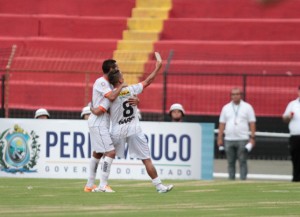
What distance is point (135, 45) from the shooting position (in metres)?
30.6

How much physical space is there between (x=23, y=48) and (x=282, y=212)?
62.0 feet

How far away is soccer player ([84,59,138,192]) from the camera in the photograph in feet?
52.3

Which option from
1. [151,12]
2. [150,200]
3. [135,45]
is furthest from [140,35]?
[150,200]

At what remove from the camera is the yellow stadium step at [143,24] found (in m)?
31.3

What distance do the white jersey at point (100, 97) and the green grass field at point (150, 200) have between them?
0.99 m

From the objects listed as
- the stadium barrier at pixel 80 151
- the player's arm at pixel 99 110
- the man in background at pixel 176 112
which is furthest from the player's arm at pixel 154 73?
the man in background at pixel 176 112

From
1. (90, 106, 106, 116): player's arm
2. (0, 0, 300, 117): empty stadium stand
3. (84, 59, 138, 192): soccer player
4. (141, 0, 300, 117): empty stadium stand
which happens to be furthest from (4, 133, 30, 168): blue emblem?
(90, 106, 106, 116): player's arm

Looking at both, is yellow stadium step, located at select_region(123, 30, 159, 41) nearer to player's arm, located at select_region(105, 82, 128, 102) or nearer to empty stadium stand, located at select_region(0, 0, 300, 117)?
empty stadium stand, located at select_region(0, 0, 300, 117)

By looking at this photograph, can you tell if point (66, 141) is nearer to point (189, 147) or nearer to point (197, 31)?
point (189, 147)

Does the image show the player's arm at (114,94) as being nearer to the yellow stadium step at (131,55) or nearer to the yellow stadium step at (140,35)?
the yellow stadium step at (131,55)

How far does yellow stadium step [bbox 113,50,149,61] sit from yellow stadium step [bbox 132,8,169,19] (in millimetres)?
2149

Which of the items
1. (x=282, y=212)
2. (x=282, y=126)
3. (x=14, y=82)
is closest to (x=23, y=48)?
Result: (x=14, y=82)

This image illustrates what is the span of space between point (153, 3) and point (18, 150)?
38.7 feet

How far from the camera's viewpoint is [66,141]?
2103 cm
